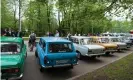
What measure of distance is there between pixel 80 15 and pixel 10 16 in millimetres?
43829

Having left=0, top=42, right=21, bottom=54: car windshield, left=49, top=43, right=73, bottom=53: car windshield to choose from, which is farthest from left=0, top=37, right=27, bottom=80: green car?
left=49, top=43, right=73, bottom=53: car windshield

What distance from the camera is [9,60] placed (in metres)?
6.69

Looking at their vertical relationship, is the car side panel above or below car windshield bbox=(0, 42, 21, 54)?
below

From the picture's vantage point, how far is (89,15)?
24.5 feet

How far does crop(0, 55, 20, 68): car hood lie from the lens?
6316mm

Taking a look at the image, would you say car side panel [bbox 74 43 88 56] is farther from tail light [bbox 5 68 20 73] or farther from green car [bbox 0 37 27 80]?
tail light [bbox 5 68 20 73]

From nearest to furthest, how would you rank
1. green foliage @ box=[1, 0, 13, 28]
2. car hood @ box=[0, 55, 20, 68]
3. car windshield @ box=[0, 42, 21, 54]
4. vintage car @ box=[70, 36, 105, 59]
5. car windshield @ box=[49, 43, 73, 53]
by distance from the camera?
car hood @ box=[0, 55, 20, 68] → car windshield @ box=[0, 42, 21, 54] → car windshield @ box=[49, 43, 73, 53] → vintage car @ box=[70, 36, 105, 59] → green foliage @ box=[1, 0, 13, 28]

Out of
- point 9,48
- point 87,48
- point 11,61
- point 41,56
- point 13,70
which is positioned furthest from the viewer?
point 87,48

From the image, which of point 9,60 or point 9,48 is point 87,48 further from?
point 9,60

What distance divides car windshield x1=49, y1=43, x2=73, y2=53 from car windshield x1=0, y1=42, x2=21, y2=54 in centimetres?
160

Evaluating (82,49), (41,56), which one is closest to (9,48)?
→ (41,56)

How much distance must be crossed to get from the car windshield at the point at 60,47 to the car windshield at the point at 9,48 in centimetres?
160

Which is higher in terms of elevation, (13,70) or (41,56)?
(41,56)

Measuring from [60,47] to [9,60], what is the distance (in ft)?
9.97
